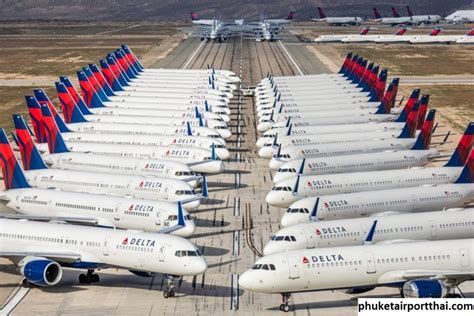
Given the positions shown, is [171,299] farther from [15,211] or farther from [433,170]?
[433,170]

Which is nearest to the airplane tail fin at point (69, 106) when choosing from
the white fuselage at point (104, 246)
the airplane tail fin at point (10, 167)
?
the airplane tail fin at point (10, 167)

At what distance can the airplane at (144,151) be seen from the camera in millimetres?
89188

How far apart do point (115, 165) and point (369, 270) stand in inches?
1408

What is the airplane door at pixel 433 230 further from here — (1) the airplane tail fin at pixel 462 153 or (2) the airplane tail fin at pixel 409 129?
(2) the airplane tail fin at pixel 409 129

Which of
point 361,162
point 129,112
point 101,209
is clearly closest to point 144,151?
point 101,209

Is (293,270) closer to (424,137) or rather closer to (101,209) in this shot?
(101,209)

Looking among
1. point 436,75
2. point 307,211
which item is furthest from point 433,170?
point 436,75

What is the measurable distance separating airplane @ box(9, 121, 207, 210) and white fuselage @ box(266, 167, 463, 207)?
676 cm

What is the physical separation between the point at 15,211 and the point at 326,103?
201ft

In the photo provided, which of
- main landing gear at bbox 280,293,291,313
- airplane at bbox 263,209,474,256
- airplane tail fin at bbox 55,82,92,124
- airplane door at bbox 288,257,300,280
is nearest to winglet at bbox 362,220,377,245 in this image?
airplane at bbox 263,209,474,256

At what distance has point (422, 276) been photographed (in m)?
55.1

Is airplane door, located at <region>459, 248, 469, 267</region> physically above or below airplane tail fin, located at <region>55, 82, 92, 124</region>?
A: above

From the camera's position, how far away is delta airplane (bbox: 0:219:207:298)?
5738cm

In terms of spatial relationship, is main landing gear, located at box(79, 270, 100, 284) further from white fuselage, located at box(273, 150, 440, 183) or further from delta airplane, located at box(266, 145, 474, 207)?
white fuselage, located at box(273, 150, 440, 183)
